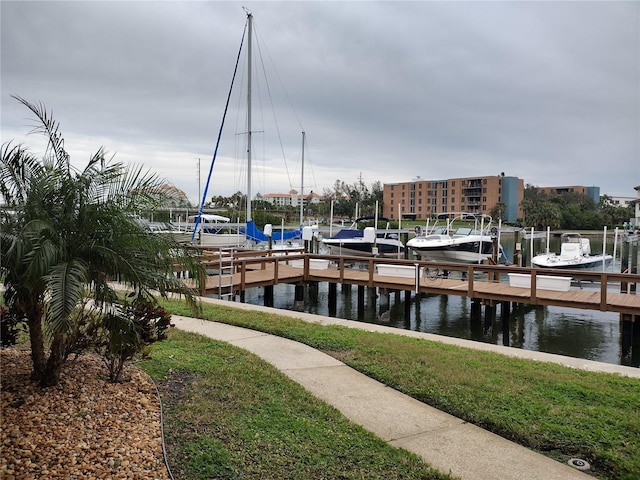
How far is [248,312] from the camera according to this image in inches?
434

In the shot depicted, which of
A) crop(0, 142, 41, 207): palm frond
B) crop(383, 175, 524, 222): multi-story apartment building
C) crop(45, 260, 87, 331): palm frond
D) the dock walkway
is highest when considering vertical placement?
crop(383, 175, 524, 222): multi-story apartment building

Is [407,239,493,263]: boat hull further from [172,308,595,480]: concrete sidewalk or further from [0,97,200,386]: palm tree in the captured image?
[0,97,200,386]: palm tree

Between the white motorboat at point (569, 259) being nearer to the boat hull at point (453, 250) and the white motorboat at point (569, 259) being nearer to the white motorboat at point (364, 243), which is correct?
the boat hull at point (453, 250)

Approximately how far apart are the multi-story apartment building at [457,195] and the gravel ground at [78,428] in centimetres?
9398

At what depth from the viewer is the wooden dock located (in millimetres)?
13445

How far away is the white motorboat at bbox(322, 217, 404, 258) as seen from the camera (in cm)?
2762

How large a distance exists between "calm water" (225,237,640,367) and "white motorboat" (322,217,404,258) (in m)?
5.22

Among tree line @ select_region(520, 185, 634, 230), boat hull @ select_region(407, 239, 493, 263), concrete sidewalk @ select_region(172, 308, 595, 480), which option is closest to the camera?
concrete sidewalk @ select_region(172, 308, 595, 480)

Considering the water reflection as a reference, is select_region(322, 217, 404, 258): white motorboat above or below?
above

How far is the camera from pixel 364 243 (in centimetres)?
2852

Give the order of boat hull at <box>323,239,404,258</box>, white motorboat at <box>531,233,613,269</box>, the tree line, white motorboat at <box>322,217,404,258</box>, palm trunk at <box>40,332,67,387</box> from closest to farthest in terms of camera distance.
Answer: palm trunk at <box>40,332,67,387</box> < white motorboat at <box>531,233,613,269</box> < white motorboat at <box>322,217,404,258</box> < boat hull at <box>323,239,404,258</box> < the tree line

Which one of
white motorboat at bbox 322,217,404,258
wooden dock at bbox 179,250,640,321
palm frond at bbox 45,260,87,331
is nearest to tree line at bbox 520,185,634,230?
white motorboat at bbox 322,217,404,258

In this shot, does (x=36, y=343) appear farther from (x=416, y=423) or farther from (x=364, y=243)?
(x=364, y=243)

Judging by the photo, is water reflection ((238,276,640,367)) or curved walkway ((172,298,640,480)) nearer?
curved walkway ((172,298,640,480))
